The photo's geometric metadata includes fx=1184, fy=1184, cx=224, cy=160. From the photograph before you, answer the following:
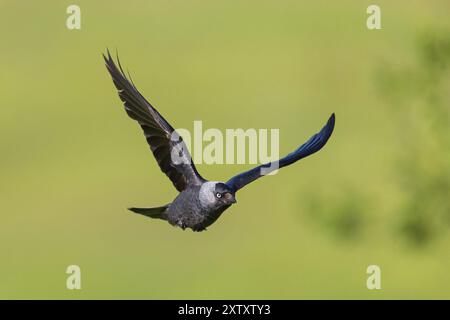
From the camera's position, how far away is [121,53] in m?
24.0

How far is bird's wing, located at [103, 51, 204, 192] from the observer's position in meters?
7.36

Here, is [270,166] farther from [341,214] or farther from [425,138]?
[341,214]

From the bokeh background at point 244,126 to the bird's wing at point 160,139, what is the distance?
812cm

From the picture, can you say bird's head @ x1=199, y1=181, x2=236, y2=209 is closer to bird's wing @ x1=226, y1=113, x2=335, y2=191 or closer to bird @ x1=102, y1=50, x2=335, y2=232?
bird @ x1=102, y1=50, x2=335, y2=232

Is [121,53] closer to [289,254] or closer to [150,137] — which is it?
[289,254]

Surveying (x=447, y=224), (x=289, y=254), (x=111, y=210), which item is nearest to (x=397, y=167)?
(x=447, y=224)

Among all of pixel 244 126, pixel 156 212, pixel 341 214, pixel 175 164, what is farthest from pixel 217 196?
pixel 244 126

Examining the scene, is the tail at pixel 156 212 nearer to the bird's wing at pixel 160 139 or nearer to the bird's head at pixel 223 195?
the bird's wing at pixel 160 139

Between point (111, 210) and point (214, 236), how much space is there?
1.95 m

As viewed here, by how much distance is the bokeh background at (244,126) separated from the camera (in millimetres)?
16641

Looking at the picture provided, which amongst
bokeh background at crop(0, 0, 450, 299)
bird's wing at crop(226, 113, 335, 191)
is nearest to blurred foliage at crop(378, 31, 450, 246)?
bokeh background at crop(0, 0, 450, 299)

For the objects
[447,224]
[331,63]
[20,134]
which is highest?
[331,63]

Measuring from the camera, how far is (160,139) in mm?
7426

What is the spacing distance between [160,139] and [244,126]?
44.9ft
